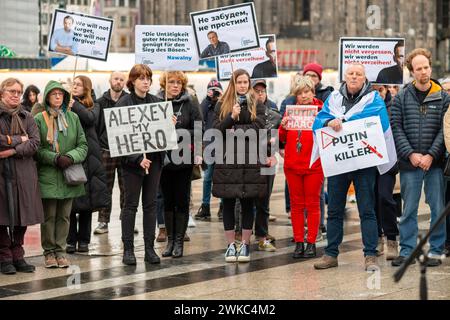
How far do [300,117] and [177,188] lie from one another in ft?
4.92

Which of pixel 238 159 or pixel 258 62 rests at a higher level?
pixel 258 62

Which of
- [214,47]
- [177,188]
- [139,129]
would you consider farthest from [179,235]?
[214,47]

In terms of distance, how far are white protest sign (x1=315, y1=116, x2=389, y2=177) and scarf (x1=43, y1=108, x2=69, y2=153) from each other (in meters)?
2.64

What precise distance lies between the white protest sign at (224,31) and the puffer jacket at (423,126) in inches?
108

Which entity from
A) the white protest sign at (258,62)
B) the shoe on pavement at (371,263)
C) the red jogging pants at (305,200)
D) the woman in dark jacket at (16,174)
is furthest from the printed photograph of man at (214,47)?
the shoe on pavement at (371,263)

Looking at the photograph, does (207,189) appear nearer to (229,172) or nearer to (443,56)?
(229,172)

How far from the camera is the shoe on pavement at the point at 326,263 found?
1163cm

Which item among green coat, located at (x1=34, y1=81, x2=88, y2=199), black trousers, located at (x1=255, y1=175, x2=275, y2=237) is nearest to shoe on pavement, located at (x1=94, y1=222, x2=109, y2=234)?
black trousers, located at (x1=255, y1=175, x2=275, y2=237)

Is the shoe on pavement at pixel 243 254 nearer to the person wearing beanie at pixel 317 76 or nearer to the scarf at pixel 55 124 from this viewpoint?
the scarf at pixel 55 124

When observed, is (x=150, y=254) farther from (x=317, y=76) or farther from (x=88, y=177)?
A: (x=317, y=76)

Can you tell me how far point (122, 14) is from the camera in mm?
139875

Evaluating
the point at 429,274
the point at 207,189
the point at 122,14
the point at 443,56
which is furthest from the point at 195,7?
the point at 429,274

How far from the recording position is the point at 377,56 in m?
14.0

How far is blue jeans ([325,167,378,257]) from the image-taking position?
38.2 ft
